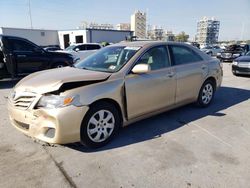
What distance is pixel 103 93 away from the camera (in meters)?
3.04

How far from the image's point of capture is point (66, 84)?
2.88 m

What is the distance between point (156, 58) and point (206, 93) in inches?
74.6

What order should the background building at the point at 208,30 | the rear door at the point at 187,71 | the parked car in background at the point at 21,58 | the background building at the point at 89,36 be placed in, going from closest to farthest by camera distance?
the rear door at the point at 187,71 < the parked car in background at the point at 21,58 < the background building at the point at 89,36 < the background building at the point at 208,30

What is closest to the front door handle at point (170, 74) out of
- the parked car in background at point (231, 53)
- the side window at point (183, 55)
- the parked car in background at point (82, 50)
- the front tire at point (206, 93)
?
the side window at point (183, 55)

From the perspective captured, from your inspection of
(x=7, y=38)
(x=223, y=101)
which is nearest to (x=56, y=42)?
(x=7, y=38)

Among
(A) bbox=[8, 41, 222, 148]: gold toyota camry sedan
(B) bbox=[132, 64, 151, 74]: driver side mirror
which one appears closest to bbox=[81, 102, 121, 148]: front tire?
(A) bbox=[8, 41, 222, 148]: gold toyota camry sedan

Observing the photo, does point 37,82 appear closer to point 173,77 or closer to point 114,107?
point 114,107

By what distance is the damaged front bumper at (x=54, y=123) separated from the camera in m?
2.75

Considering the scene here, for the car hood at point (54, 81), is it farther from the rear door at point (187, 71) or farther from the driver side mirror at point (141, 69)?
the rear door at point (187, 71)

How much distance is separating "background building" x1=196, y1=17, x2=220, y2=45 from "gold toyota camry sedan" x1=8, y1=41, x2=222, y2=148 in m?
101

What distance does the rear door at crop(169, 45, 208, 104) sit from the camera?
4199 mm

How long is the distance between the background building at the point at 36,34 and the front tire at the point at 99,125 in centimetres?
3630

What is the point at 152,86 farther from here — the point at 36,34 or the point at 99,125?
the point at 36,34

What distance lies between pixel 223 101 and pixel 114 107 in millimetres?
3733
